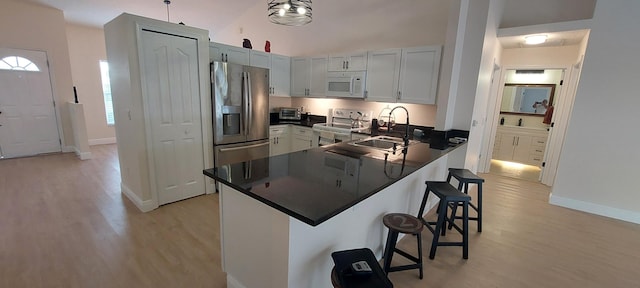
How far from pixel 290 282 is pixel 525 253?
236cm

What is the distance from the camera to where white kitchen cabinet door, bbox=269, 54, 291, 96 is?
15.5 ft

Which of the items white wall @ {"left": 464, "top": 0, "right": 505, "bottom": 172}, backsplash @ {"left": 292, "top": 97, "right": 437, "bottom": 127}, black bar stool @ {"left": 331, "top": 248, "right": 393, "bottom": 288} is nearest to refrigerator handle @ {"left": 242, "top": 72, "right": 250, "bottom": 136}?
backsplash @ {"left": 292, "top": 97, "right": 437, "bottom": 127}

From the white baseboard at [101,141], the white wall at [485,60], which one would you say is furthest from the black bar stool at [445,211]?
the white baseboard at [101,141]

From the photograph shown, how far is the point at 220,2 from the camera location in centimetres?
517

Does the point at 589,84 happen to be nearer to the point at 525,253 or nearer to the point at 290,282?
the point at 525,253

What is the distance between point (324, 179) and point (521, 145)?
5.94m

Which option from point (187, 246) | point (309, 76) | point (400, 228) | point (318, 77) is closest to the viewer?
point (400, 228)

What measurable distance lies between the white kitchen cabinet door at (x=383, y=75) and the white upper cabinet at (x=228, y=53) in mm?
1952

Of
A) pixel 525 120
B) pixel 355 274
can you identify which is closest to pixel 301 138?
pixel 355 274

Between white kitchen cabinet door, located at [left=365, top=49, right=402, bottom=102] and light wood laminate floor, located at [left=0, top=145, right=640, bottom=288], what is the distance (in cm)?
→ 204

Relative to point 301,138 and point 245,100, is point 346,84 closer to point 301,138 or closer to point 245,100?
point 301,138

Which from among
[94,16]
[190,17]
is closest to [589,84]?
[190,17]

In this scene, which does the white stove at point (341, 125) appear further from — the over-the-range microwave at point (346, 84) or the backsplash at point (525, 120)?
the backsplash at point (525, 120)

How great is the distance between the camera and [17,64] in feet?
15.6
